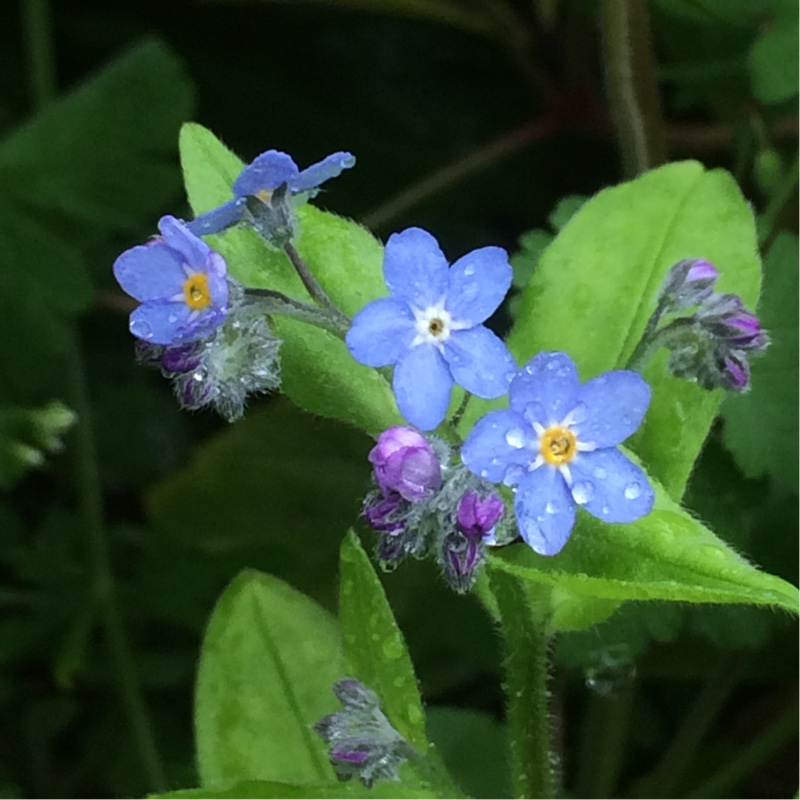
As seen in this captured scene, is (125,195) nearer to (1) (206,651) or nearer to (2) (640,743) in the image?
(1) (206,651)

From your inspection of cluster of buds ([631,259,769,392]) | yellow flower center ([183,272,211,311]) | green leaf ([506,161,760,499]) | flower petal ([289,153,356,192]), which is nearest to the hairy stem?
green leaf ([506,161,760,499])

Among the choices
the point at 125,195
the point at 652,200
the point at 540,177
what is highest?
the point at 540,177

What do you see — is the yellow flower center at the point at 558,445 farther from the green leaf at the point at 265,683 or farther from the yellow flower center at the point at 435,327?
the green leaf at the point at 265,683

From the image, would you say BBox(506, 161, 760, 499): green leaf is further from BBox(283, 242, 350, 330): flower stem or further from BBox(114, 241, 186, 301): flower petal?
BBox(114, 241, 186, 301): flower petal

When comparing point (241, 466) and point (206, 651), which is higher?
point (241, 466)

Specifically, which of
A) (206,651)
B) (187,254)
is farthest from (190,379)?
(206,651)

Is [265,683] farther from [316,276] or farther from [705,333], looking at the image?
[705,333]

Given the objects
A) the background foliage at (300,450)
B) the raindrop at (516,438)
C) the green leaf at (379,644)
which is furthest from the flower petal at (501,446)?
the background foliage at (300,450)

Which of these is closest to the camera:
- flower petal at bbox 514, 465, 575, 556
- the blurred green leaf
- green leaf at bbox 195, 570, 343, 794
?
flower petal at bbox 514, 465, 575, 556
